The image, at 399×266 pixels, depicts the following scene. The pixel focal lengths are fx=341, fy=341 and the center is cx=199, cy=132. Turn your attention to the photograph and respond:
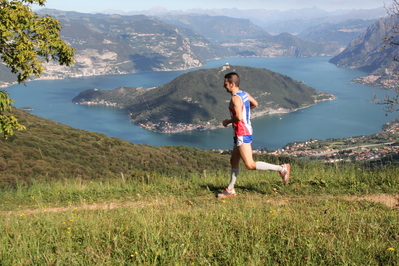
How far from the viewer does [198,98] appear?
4958 inches

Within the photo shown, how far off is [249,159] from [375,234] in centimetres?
193

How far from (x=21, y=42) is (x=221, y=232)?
390 centimetres

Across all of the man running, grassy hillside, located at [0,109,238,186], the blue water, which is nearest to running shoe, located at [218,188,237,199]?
the man running

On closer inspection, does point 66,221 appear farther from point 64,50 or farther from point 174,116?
point 174,116

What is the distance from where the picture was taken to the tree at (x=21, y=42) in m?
4.60

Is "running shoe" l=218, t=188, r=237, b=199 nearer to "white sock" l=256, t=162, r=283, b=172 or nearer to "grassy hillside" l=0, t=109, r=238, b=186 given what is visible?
"white sock" l=256, t=162, r=283, b=172

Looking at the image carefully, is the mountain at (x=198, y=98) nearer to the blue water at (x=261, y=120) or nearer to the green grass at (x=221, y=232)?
the blue water at (x=261, y=120)

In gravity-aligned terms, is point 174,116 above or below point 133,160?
below

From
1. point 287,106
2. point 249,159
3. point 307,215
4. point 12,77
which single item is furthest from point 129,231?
point 12,77

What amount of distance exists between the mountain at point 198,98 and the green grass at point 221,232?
98.7 meters

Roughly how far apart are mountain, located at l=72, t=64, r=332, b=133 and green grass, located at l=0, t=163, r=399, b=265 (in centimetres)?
9873

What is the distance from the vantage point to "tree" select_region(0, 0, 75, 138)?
4.60 metres

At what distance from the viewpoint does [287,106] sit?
127812 millimetres

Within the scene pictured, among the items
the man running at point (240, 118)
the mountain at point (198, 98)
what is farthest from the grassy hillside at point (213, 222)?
the mountain at point (198, 98)
